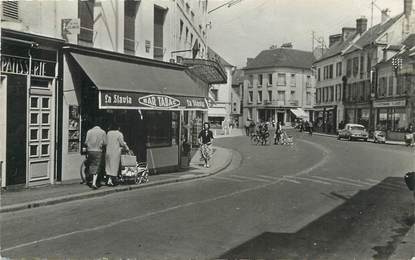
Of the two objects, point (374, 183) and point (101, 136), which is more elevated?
point (101, 136)

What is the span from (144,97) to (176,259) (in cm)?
821

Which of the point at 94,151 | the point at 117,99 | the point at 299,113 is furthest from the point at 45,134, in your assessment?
the point at 299,113

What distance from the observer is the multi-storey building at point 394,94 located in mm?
39625

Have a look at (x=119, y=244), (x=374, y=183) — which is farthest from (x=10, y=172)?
(x=374, y=183)

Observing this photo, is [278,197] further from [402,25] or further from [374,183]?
[402,25]

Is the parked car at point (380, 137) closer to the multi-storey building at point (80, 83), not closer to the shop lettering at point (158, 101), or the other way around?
the multi-storey building at point (80, 83)

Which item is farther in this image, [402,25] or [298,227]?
[402,25]

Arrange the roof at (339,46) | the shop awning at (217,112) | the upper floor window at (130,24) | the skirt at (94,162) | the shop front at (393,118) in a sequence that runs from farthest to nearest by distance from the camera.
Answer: the shop awning at (217,112)
the roof at (339,46)
the shop front at (393,118)
the upper floor window at (130,24)
the skirt at (94,162)

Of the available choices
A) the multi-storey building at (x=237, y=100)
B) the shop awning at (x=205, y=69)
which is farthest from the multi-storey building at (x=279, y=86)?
the shop awning at (x=205, y=69)

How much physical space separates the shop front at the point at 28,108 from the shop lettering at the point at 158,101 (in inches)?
98.3

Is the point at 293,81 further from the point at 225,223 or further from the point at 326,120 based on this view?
the point at 225,223

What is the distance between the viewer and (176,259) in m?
6.01

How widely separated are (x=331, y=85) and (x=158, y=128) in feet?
160

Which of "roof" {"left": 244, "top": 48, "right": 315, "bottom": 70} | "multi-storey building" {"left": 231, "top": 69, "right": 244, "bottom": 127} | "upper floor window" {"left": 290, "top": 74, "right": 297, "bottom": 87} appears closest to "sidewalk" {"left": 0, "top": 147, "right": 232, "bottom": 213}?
"roof" {"left": 244, "top": 48, "right": 315, "bottom": 70}
